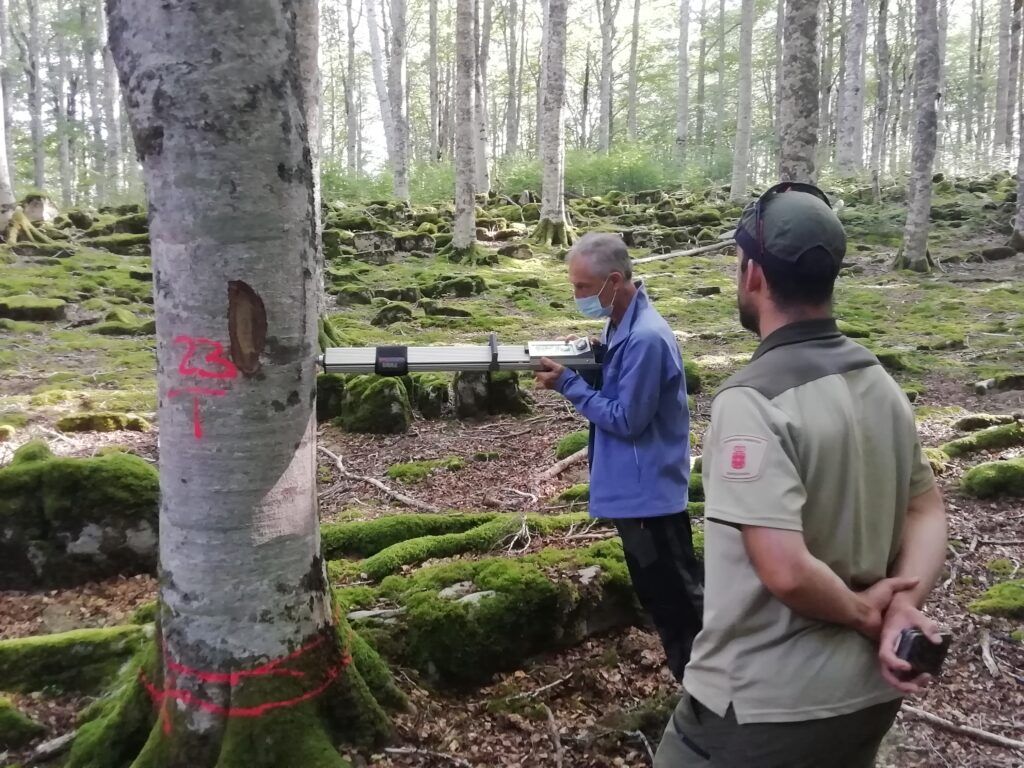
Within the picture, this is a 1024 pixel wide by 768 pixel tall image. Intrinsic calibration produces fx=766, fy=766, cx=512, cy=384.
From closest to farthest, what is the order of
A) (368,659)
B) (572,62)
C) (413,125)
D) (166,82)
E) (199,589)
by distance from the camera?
(166,82) → (199,589) → (368,659) → (572,62) → (413,125)

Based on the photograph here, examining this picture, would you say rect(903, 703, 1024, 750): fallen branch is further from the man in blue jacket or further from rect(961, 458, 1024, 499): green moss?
rect(961, 458, 1024, 499): green moss

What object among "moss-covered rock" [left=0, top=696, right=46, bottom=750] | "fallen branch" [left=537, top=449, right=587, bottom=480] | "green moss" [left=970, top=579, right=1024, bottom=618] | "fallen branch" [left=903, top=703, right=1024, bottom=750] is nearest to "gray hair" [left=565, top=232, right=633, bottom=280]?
"fallen branch" [left=903, top=703, right=1024, bottom=750]

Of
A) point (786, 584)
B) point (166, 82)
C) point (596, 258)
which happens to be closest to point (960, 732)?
point (786, 584)

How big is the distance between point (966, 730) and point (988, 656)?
65cm

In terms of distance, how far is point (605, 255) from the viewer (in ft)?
10.0

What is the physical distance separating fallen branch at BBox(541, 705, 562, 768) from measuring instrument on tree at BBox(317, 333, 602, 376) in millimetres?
1373

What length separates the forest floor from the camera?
2.96m

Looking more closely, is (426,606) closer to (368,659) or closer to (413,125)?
(368,659)

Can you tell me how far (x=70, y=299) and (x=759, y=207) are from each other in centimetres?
1349

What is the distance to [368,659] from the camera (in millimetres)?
2857

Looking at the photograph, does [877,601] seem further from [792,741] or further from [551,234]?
[551,234]

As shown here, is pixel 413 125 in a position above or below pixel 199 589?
above

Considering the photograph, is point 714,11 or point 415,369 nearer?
point 415,369

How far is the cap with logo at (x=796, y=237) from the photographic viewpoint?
1.64m
